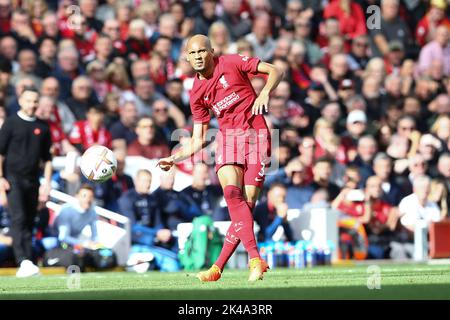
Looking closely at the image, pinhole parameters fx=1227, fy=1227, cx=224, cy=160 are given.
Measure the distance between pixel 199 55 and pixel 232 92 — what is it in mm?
473

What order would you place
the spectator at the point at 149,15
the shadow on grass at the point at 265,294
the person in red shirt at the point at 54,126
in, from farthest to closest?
the spectator at the point at 149,15, the person in red shirt at the point at 54,126, the shadow on grass at the point at 265,294

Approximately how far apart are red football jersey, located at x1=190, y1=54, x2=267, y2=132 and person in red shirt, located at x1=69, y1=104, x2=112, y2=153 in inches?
207

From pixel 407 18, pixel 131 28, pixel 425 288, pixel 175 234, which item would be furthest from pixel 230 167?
pixel 407 18

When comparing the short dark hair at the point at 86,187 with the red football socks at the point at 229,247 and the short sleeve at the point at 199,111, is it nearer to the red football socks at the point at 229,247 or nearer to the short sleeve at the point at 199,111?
the short sleeve at the point at 199,111

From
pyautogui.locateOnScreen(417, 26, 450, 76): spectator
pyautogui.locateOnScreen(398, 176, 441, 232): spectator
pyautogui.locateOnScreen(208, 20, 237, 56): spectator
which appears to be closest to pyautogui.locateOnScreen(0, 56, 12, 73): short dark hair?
pyautogui.locateOnScreen(208, 20, 237, 56): spectator

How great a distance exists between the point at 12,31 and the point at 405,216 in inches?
239

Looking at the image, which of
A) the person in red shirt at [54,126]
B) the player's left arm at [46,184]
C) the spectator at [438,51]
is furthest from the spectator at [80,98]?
the spectator at [438,51]

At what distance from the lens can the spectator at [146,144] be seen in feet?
54.3

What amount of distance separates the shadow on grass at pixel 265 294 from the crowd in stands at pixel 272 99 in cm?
477

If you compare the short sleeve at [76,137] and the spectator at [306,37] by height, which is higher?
the spectator at [306,37]

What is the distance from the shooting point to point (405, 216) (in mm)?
17000

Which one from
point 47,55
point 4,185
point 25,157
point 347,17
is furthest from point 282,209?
point 347,17

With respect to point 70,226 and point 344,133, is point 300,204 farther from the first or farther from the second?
point 70,226

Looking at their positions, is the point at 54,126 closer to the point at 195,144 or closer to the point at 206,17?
the point at 206,17
